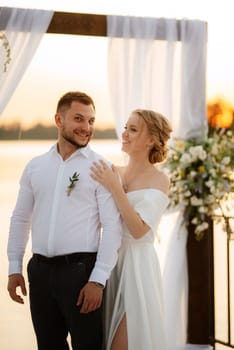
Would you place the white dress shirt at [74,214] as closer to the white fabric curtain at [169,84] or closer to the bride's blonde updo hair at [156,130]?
the bride's blonde updo hair at [156,130]

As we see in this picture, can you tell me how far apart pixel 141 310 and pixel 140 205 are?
Answer: 0.46 metres

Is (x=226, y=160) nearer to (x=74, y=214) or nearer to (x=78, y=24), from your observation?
(x=78, y=24)

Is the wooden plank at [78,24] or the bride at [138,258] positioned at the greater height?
the wooden plank at [78,24]

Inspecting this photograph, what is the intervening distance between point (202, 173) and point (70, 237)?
1.48 metres

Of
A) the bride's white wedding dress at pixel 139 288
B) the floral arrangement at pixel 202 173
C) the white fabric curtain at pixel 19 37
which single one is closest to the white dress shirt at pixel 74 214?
the bride's white wedding dress at pixel 139 288

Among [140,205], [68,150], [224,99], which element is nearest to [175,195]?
[140,205]

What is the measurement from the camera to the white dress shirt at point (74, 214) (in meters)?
2.45

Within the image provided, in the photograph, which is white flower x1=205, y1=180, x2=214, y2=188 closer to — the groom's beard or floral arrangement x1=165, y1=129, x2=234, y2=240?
floral arrangement x1=165, y1=129, x2=234, y2=240

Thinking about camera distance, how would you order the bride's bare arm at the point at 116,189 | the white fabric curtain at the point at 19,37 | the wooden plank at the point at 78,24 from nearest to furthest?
1. the bride's bare arm at the point at 116,189
2. the white fabric curtain at the point at 19,37
3. the wooden plank at the point at 78,24

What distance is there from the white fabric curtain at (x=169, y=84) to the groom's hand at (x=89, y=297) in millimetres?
1509

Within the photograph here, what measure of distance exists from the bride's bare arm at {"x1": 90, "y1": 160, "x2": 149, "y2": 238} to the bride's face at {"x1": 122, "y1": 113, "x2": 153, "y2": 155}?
354 mm

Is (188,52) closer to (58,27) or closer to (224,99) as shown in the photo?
(58,27)

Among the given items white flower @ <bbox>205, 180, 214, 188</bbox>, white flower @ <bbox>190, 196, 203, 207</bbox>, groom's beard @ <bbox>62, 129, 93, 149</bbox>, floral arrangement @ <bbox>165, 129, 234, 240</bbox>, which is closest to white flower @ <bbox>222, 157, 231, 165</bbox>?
floral arrangement @ <bbox>165, 129, 234, 240</bbox>

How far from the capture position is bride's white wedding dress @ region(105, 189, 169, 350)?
2.68m
